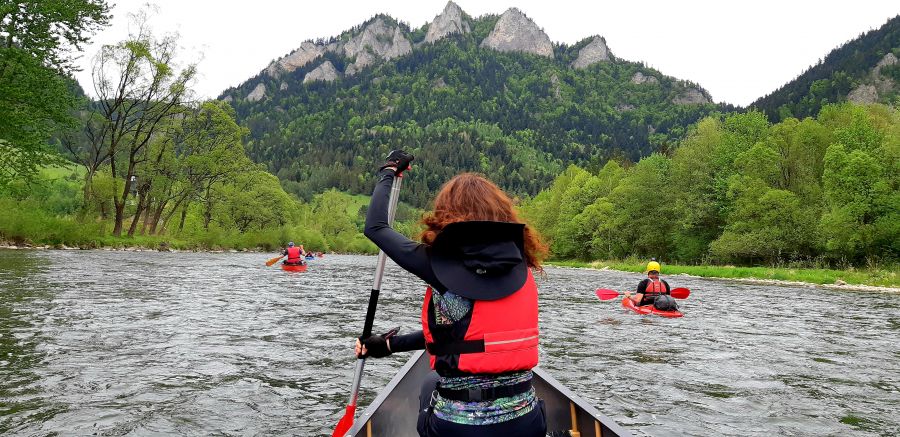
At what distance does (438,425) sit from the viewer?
3084 millimetres

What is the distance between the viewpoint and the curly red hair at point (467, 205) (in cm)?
317

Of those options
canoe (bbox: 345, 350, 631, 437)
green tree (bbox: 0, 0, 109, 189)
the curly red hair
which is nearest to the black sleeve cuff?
the curly red hair

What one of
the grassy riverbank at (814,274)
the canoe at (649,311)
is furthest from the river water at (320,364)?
the grassy riverbank at (814,274)

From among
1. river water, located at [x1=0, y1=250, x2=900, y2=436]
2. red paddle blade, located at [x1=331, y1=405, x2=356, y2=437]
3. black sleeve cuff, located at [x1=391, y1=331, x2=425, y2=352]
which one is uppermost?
black sleeve cuff, located at [x1=391, y1=331, x2=425, y2=352]

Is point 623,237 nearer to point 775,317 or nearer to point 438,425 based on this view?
point 775,317

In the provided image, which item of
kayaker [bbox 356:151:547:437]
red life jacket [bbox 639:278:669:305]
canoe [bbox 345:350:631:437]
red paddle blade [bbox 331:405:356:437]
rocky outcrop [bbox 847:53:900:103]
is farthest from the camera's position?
rocky outcrop [bbox 847:53:900:103]

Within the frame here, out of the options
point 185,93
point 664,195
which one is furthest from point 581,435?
point 664,195

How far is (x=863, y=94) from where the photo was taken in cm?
12331

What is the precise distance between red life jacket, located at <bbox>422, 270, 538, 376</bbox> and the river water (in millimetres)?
3794

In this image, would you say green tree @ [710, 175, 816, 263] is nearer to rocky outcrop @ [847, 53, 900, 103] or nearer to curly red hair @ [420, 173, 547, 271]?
curly red hair @ [420, 173, 547, 271]

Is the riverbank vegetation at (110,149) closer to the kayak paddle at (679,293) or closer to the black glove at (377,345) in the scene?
the kayak paddle at (679,293)

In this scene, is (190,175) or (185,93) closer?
(185,93)

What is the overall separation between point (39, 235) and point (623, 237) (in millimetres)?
51945

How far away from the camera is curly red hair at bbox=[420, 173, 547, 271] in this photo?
3170mm
